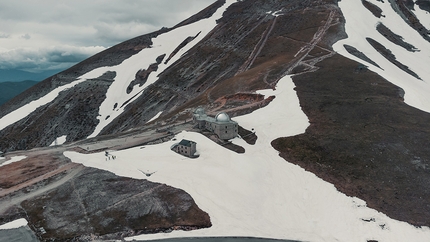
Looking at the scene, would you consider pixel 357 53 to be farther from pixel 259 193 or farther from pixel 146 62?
pixel 146 62

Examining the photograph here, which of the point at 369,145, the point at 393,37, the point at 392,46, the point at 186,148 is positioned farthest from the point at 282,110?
the point at 393,37

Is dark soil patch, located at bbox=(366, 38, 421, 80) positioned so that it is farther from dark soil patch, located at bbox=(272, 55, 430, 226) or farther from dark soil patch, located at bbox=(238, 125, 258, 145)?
dark soil patch, located at bbox=(238, 125, 258, 145)

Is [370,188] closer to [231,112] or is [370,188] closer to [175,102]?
[231,112]

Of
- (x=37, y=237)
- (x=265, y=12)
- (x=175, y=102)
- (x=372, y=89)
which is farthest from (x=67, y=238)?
(x=265, y=12)

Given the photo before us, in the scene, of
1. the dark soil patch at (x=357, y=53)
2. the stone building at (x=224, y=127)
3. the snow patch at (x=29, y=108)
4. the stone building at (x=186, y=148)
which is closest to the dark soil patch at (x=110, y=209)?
the stone building at (x=186, y=148)

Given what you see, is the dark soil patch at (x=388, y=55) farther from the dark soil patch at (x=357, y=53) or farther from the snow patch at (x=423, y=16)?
the snow patch at (x=423, y=16)

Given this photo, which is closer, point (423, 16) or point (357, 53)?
point (357, 53)
